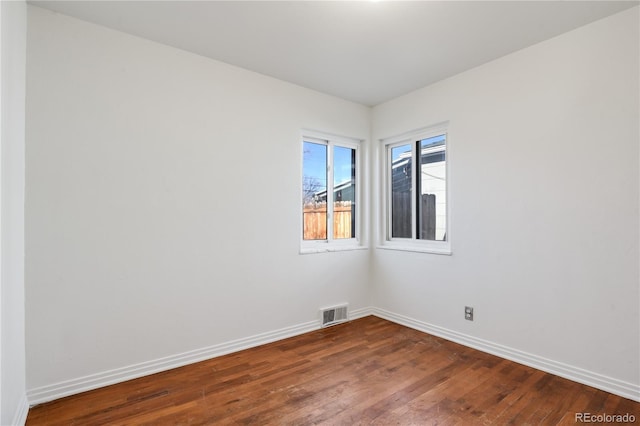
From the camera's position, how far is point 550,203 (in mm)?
2562

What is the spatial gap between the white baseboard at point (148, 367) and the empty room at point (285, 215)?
14mm

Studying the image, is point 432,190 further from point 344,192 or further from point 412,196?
point 344,192

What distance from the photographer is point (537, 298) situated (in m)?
2.63

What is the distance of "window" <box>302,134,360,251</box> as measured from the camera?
370cm

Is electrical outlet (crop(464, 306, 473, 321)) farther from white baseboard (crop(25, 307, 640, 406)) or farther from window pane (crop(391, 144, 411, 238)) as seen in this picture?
window pane (crop(391, 144, 411, 238))

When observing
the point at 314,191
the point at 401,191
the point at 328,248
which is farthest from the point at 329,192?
the point at 401,191

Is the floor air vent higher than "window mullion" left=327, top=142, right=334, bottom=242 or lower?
lower

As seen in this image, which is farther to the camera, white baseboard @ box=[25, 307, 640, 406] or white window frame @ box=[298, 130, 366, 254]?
white window frame @ box=[298, 130, 366, 254]

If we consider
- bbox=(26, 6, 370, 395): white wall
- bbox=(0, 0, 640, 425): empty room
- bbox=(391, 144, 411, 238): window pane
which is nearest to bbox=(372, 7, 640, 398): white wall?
bbox=(0, 0, 640, 425): empty room

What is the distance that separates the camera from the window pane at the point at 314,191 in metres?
3.67

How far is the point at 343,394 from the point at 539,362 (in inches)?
65.0

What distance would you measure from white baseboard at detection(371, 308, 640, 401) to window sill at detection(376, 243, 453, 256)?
0.78 m

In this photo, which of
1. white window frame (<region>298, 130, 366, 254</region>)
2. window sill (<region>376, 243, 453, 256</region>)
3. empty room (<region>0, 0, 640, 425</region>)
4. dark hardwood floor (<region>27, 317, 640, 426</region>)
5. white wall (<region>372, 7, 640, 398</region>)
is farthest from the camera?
white window frame (<region>298, 130, 366, 254</region>)

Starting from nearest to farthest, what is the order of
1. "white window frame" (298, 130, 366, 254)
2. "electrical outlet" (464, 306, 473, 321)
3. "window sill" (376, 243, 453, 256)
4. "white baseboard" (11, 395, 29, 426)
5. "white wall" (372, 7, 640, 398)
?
"white baseboard" (11, 395, 29, 426) → "white wall" (372, 7, 640, 398) → "electrical outlet" (464, 306, 473, 321) → "window sill" (376, 243, 453, 256) → "white window frame" (298, 130, 366, 254)
